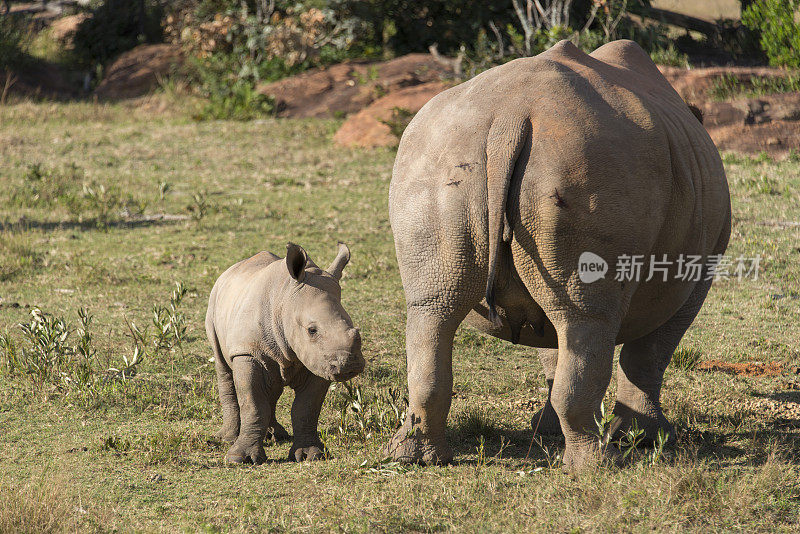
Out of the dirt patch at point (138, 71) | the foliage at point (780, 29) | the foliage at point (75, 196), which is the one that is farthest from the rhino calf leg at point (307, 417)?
the dirt patch at point (138, 71)

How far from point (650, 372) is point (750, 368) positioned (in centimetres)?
179

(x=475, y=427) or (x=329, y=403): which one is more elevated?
(x=475, y=427)

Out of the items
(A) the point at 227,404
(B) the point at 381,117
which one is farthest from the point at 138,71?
(A) the point at 227,404

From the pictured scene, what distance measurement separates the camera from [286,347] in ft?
15.9

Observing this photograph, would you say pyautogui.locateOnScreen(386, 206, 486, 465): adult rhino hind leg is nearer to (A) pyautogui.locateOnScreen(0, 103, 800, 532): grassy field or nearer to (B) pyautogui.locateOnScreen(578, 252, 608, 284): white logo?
(A) pyautogui.locateOnScreen(0, 103, 800, 532): grassy field

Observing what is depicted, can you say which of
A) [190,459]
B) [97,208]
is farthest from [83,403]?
[97,208]

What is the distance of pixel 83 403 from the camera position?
5.83m

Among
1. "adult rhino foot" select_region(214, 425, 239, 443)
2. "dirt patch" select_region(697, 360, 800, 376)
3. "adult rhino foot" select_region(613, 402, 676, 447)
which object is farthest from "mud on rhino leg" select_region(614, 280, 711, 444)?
"adult rhino foot" select_region(214, 425, 239, 443)

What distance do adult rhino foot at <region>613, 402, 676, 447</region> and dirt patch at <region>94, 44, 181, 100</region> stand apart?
1745cm

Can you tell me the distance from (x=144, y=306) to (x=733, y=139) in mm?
8600

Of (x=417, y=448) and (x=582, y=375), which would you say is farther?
(x=417, y=448)

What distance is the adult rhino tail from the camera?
13.0 feet

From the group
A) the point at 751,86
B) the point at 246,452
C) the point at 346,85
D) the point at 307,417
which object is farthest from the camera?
the point at 346,85

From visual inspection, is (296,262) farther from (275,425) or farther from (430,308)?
(275,425)
